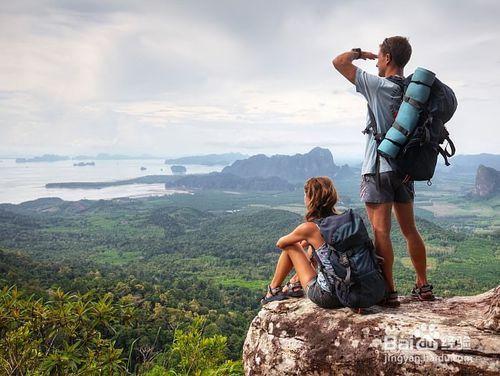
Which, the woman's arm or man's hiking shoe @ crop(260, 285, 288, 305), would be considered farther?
man's hiking shoe @ crop(260, 285, 288, 305)

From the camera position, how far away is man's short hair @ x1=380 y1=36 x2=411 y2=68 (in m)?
3.83

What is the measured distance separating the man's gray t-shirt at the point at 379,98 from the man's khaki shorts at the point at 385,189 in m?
0.07

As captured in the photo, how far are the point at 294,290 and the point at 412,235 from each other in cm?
143

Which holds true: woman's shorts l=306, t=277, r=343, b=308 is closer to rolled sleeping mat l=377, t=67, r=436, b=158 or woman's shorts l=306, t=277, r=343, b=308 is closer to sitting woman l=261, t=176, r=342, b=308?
sitting woman l=261, t=176, r=342, b=308

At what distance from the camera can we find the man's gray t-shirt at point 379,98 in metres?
3.76

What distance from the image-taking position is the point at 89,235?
3890 inches

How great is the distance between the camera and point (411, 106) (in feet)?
11.6

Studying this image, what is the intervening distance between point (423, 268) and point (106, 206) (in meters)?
148

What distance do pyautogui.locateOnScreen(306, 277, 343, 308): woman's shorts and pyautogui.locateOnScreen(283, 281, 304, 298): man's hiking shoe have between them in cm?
40

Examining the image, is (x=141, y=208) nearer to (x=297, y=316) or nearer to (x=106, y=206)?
(x=106, y=206)

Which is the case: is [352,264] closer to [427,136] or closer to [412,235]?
[412,235]

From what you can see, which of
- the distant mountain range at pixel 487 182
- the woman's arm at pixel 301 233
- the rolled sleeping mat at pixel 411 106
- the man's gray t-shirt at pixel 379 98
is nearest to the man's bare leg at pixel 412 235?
the man's gray t-shirt at pixel 379 98

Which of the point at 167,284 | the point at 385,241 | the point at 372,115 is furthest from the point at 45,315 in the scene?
the point at 167,284

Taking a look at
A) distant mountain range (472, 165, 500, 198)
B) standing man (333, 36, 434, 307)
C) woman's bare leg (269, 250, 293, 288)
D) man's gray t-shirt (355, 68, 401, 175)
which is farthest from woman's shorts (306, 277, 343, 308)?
distant mountain range (472, 165, 500, 198)
